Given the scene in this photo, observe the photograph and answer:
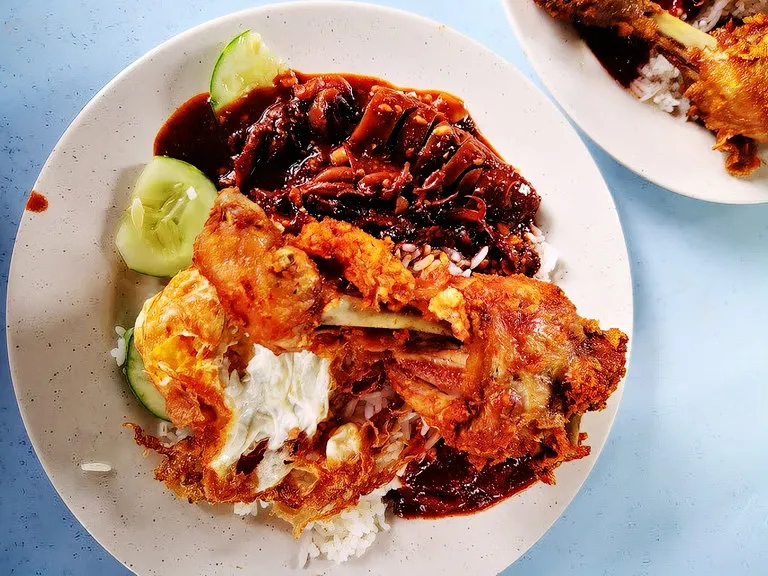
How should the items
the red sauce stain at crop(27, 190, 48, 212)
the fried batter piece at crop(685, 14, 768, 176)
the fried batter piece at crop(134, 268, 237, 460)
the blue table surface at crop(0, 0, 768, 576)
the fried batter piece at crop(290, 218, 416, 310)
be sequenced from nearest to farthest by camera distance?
the fried batter piece at crop(290, 218, 416, 310) < the fried batter piece at crop(134, 268, 237, 460) < the red sauce stain at crop(27, 190, 48, 212) < the fried batter piece at crop(685, 14, 768, 176) < the blue table surface at crop(0, 0, 768, 576)

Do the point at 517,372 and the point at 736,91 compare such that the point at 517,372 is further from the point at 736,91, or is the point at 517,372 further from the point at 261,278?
the point at 736,91

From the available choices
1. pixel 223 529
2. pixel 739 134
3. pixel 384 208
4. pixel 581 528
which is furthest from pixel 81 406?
pixel 739 134

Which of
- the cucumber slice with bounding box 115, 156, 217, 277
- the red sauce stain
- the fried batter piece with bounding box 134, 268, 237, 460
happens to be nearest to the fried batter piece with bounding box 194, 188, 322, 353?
the fried batter piece with bounding box 134, 268, 237, 460

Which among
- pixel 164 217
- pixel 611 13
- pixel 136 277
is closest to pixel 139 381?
pixel 136 277

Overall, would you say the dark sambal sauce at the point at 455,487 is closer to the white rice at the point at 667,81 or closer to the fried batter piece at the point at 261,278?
the fried batter piece at the point at 261,278

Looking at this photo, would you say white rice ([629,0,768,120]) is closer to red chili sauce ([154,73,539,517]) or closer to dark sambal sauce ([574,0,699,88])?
dark sambal sauce ([574,0,699,88])
